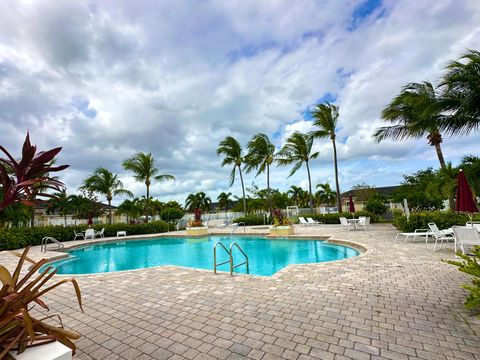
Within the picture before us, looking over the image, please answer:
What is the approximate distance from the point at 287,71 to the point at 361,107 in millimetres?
5937

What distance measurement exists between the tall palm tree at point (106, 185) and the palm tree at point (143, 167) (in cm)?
246

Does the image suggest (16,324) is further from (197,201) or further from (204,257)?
(197,201)

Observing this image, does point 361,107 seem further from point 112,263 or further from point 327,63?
point 112,263

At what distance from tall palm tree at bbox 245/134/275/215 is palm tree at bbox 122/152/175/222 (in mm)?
8890

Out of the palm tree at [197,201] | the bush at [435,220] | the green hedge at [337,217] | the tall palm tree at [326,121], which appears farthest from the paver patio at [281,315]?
the palm tree at [197,201]

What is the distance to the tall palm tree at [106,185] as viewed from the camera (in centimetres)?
2350

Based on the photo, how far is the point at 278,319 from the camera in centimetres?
326

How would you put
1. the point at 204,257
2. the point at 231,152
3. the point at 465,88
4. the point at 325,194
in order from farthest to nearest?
1. the point at 325,194
2. the point at 231,152
3. the point at 204,257
4. the point at 465,88

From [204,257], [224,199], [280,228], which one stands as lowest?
[204,257]

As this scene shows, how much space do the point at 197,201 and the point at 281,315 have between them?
4093cm

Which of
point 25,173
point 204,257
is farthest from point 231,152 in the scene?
point 25,173

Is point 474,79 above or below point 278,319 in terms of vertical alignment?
above

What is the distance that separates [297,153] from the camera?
Result: 23906 mm

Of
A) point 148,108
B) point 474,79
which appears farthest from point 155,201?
point 474,79
